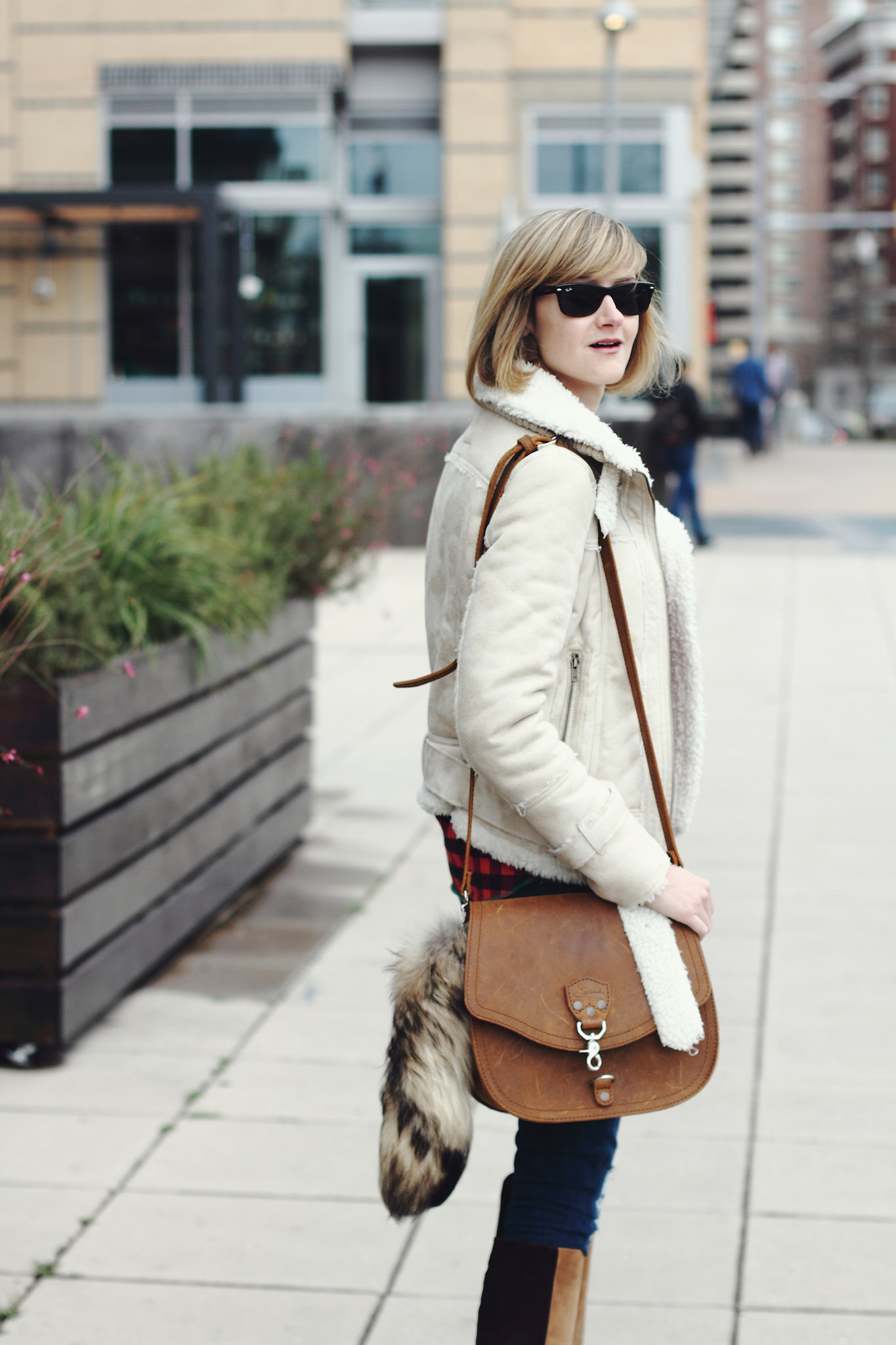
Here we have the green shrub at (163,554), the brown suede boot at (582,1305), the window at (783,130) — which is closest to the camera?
the brown suede boot at (582,1305)

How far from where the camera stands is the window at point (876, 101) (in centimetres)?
12975

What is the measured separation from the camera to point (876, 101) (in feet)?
430

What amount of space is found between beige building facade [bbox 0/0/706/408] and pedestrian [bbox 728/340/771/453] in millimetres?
2403

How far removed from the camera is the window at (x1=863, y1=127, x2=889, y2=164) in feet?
429

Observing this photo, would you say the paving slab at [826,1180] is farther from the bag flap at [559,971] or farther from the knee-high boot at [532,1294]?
the bag flap at [559,971]

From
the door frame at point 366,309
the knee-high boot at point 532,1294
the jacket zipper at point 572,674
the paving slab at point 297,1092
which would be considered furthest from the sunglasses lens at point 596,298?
the door frame at point 366,309

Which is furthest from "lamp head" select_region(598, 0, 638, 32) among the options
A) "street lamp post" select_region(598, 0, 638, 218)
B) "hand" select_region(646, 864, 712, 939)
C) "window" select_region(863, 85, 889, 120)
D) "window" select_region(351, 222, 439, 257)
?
"window" select_region(863, 85, 889, 120)

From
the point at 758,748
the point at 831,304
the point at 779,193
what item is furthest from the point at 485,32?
the point at 779,193

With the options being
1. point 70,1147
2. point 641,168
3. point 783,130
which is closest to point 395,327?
point 641,168

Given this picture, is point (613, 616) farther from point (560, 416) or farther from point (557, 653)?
point (560, 416)

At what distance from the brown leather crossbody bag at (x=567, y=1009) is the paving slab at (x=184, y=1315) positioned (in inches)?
41.1

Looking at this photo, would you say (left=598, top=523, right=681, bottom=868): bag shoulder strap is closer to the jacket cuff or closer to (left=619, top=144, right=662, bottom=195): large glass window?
the jacket cuff

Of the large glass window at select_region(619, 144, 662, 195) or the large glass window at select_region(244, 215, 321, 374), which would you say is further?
the large glass window at select_region(244, 215, 321, 374)

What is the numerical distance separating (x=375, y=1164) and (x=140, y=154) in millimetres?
21432
